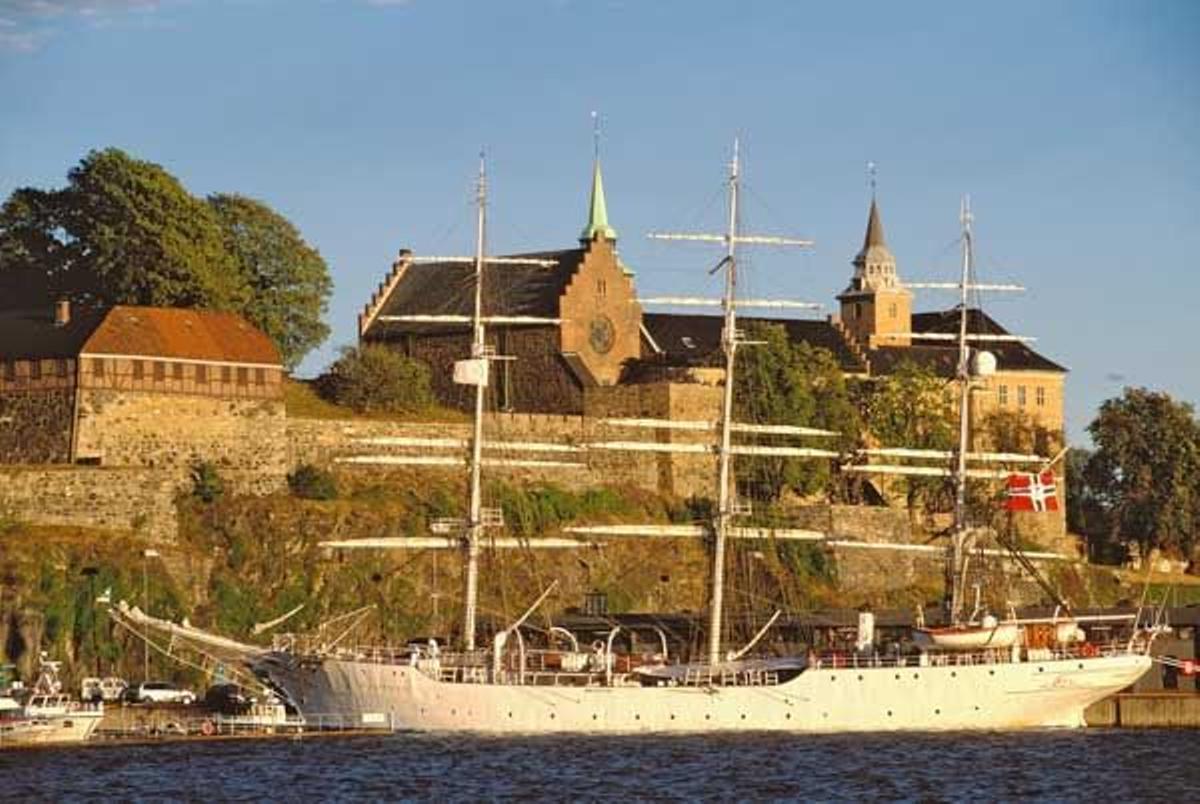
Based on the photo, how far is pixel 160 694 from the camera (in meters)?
110

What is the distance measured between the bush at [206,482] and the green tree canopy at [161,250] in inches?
458

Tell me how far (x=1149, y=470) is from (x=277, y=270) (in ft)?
154

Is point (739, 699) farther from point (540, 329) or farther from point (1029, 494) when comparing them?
point (540, 329)

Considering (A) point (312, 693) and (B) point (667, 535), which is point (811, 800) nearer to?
(A) point (312, 693)

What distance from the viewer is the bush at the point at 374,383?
463 feet

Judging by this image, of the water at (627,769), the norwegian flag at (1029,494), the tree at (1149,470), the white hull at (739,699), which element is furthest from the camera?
the tree at (1149,470)

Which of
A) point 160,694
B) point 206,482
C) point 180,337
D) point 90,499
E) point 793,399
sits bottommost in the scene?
point 160,694

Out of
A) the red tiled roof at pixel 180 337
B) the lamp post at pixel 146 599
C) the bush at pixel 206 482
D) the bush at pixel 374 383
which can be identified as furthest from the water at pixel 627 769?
the bush at pixel 374 383

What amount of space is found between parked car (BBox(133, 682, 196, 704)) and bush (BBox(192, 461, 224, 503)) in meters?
13.2

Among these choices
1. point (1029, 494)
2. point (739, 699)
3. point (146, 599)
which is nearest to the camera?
point (739, 699)

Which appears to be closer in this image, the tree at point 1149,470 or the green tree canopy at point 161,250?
the green tree canopy at point 161,250

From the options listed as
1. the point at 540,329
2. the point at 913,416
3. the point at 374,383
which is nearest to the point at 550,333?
the point at 540,329

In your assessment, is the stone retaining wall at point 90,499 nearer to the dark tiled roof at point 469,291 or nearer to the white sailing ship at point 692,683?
the white sailing ship at point 692,683

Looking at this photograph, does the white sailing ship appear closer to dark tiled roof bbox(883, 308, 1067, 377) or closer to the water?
the water
